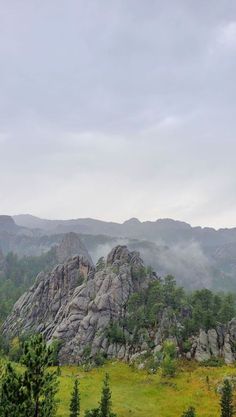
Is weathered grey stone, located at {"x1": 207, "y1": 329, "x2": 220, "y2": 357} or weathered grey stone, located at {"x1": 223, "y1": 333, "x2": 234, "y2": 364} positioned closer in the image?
weathered grey stone, located at {"x1": 223, "y1": 333, "x2": 234, "y2": 364}

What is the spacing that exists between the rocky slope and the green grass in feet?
28.7

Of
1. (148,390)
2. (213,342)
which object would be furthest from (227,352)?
(148,390)

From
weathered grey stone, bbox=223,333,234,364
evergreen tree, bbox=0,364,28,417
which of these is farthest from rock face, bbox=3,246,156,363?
evergreen tree, bbox=0,364,28,417

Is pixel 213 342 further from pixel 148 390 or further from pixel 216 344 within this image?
pixel 148 390

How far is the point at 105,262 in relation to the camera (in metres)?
155

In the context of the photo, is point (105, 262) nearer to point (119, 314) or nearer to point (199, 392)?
point (119, 314)

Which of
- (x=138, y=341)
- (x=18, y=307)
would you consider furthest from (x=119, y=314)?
(x=18, y=307)

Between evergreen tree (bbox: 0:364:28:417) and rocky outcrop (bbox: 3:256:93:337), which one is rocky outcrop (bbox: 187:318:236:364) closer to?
rocky outcrop (bbox: 3:256:93:337)

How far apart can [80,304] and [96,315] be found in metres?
8.45

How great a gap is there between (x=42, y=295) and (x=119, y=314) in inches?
1630

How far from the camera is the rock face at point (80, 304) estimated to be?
118062mm

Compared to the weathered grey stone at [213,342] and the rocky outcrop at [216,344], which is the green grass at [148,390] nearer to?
the rocky outcrop at [216,344]

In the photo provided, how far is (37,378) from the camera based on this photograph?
34.2 m

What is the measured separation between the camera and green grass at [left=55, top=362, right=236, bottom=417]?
237 feet
